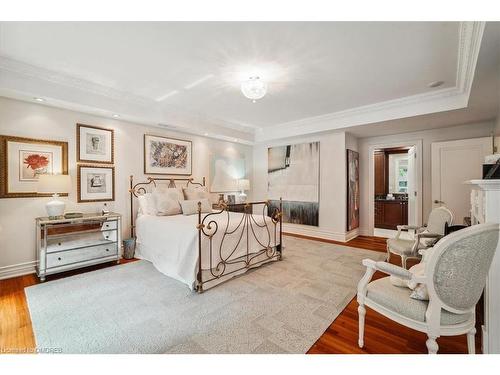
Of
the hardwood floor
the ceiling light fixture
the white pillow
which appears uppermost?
the ceiling light fixture

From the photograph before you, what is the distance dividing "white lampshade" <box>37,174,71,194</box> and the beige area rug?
1189 millimetres

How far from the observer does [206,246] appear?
8.73 ft

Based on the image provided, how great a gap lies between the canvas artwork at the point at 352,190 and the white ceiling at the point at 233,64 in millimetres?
1120

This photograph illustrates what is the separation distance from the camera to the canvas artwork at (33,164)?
3078 mm

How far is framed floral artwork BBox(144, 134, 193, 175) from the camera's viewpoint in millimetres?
4383

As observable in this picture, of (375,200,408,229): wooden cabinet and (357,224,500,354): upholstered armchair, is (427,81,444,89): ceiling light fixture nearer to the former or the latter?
(357,224,500,354): upholstered armchair

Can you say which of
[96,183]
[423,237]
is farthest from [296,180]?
[96,183]

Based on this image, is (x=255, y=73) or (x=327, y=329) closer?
(x=327, y=329)

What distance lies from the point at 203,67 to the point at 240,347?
9.49 feet

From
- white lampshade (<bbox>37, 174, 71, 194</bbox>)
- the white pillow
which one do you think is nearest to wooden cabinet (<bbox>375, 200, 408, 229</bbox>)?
the white pillow
